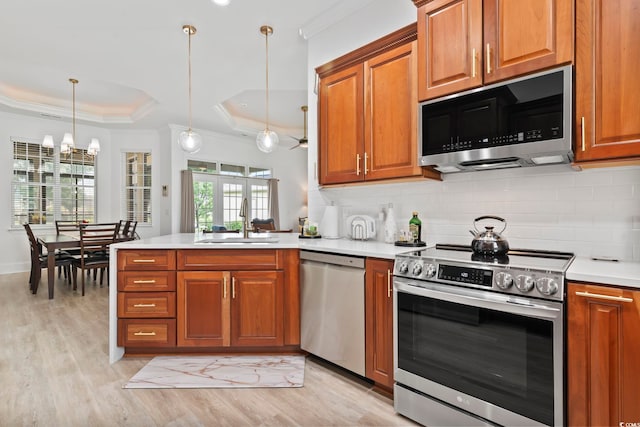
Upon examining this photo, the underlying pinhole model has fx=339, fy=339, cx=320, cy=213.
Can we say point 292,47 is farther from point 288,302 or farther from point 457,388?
point 457,388

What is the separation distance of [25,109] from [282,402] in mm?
6632

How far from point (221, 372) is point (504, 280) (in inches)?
74.9

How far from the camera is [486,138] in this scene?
6.18 feet

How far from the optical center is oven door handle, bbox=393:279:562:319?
55.7 inches

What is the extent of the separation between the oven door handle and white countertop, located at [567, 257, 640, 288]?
0.49ft

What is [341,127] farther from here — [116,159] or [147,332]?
[116,159]

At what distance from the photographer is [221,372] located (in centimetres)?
235

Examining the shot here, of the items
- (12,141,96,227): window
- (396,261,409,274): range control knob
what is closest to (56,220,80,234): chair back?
(12,141,96,227): window

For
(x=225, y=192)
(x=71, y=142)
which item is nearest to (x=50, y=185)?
(x=71, y=142)

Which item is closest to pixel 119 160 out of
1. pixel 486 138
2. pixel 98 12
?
pixel 98 12

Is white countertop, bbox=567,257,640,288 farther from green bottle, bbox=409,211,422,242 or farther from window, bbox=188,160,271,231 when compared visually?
window, bbox=188,160,271,231

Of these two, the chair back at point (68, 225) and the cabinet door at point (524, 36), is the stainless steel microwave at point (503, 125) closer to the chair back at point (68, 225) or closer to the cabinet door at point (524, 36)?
the cabinet door at point (524, 36)

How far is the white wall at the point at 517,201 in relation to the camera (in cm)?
178

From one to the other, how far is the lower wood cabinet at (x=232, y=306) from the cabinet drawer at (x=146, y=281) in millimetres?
82
